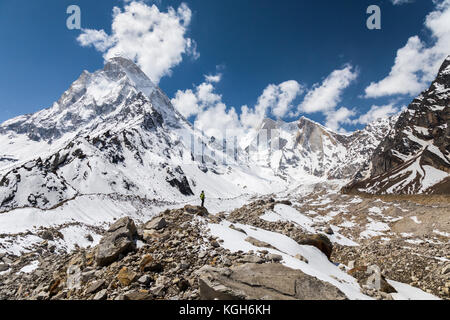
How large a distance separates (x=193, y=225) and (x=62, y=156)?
108185 millimetres

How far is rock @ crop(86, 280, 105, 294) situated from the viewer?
28.7ft

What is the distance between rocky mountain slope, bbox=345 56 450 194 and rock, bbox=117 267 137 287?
106128 millimetres

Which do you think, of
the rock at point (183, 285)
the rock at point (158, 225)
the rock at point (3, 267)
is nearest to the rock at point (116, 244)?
the rock at point (158, 225)

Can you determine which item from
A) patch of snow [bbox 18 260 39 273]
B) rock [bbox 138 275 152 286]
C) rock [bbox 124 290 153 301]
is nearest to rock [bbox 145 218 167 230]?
rock [bbox 138 275 152 286]

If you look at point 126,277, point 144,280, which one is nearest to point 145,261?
point 126,277

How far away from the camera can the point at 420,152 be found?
421ft

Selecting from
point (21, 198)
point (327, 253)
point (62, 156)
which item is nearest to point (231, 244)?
point (327, 253)

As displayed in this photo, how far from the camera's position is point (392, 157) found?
144 m

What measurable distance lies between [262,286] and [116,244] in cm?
701

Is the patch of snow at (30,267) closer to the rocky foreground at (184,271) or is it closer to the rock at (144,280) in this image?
the rocky foreground at (184,271)

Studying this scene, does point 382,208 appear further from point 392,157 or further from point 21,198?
point 392,157

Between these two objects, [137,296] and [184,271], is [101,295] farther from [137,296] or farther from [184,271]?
[184,271]

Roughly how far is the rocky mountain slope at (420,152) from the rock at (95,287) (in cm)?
10680

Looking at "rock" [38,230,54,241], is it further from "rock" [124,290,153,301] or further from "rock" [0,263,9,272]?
"rock" [124,290,153,301]
